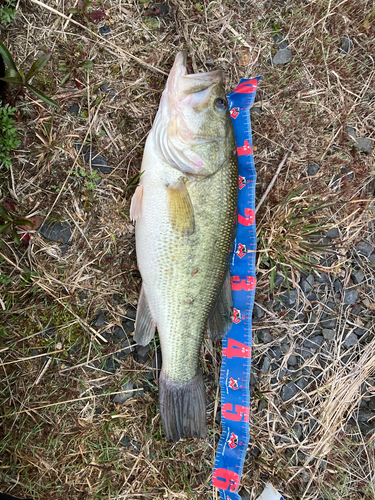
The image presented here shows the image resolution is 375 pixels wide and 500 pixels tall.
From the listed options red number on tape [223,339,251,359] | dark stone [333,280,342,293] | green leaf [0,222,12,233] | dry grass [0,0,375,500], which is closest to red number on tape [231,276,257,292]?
dry grass [0,0,375,500]

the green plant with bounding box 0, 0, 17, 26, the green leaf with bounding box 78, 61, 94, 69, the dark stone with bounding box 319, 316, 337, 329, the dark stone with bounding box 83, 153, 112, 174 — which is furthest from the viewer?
the dark stone with bounding box 319, 316, 337, 329

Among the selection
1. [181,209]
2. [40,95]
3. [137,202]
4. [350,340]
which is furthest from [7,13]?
[350,340]

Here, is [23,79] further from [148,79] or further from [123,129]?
[148,79]

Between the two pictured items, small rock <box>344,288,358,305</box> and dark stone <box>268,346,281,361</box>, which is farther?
small rock <box>344,288,358,305</box>

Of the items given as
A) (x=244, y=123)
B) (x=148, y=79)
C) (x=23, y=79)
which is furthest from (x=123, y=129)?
(x=244, y=123)

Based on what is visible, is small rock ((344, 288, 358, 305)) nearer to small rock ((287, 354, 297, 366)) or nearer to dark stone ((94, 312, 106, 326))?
small rock ((287, 354, 297, 366))

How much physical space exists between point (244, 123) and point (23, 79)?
1777 millimetres

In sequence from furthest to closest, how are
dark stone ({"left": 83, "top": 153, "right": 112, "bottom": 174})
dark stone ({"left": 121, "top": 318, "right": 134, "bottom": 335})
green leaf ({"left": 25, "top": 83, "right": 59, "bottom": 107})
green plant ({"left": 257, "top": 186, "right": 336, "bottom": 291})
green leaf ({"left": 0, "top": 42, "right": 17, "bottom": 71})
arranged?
green plant ({"left": 257, "top": 186, "right": 336, "bottom": 291})
dark stone ({"left": 121, "top": 318, "right": 134, "bottom": 335})
dark stone ({"left": 83, "top": 153, "right": 112, "bottom": 174})
green leaf ({"left": 25, "top": 83, "right": 59, "bottom": 107})
green leaf ({"left": 0, "top": 42, "right": 17, "bottom": 71})

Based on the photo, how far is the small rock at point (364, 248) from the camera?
3115 mm

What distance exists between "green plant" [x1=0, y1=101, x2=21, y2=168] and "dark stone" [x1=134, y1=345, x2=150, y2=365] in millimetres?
1800

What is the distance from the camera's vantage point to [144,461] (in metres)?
2.72

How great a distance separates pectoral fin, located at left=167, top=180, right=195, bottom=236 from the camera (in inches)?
89.9

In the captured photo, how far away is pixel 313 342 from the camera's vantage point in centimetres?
304

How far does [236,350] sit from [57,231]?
1.84 metres
